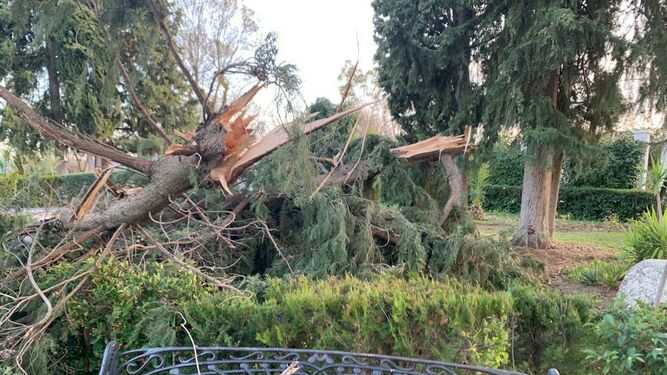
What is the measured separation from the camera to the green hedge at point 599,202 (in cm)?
1121

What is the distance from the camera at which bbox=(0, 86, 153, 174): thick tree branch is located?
3096 mm

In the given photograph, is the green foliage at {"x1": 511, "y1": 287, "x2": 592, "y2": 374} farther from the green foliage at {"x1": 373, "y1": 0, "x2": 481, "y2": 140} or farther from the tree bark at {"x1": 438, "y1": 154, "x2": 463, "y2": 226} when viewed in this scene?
the green foliage at {"x1": 373, "y1": 0, "x2": 481, "y2": 140}

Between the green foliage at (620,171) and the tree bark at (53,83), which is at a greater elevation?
the tree bark at (53,83)

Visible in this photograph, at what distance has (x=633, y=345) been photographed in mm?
1944

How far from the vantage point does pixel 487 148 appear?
6.89 meters

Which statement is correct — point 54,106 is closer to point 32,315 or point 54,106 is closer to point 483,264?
point 32,315

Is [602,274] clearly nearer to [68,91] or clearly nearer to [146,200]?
[146,200]

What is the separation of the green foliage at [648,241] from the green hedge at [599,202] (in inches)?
270

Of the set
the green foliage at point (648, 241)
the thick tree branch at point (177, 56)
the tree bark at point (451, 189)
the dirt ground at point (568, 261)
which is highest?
the thick tree branch at point (177, 56)

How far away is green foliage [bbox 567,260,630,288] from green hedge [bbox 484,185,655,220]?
715 cm

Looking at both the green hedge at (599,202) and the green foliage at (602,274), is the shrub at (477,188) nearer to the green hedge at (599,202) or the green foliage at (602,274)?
the green hedge at (599,202)

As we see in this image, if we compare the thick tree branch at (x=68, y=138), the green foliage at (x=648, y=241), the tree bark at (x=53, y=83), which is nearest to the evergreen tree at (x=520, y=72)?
the green foliage at (x=648, y=241)

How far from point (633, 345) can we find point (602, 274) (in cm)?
384

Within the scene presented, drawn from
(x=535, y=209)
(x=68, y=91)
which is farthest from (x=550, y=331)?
(x=68, y=91)
